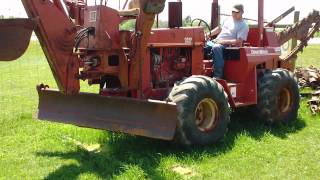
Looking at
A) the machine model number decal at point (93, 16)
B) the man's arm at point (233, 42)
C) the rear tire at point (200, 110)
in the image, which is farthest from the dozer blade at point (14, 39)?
the man's arm at point (233, 42)

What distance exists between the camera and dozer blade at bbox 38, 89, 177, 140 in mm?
6613

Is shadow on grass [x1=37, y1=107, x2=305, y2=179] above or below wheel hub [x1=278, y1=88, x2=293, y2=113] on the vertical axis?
below

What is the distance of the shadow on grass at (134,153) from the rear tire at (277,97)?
0.81 feet

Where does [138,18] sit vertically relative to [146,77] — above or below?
above

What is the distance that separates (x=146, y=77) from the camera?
7441 millimetres

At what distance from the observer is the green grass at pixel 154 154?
631cm

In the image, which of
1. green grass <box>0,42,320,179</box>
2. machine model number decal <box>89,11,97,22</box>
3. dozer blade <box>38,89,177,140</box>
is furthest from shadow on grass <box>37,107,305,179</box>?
machine model number decal <box>89,11,97,22</box>

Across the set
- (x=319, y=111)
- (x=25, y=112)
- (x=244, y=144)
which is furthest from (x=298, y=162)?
(x=25, y=112)

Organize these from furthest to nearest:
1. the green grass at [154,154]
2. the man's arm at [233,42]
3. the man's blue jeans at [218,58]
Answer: the man's arm at [233,42] → the man's blue jeans at [218,58] → the green grass at [154,154]

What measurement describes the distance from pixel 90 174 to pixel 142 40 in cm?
186

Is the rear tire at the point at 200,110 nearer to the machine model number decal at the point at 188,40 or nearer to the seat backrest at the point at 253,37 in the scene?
the machine model number decal at the point at 188,40

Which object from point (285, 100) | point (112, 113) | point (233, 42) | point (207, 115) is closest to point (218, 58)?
point (233, 42)

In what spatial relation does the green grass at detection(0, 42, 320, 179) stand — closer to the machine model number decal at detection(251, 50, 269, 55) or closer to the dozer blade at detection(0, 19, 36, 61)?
the machine model number decal at detection(251, 50, 269, 55)

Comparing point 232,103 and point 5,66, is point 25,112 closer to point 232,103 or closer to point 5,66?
point 232,103
